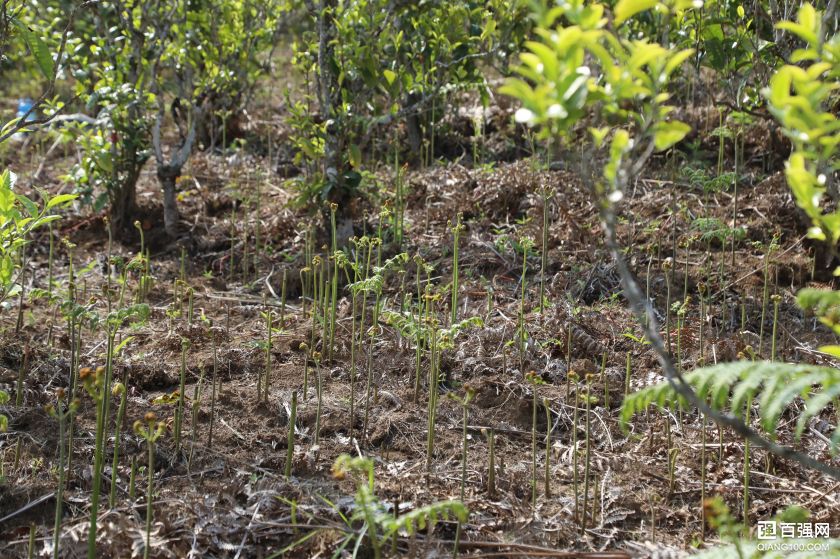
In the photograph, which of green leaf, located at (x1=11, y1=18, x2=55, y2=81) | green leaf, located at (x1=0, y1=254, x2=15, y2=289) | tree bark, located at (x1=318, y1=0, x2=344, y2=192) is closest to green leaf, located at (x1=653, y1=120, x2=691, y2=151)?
green leaf, located at (x1=0, y1=254, x2=15, y2=289)

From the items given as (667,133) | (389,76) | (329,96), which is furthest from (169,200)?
(667,133)

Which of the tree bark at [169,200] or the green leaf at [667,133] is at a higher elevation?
the tree bark at [169,200]

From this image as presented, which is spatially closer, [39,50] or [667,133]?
[667,133]

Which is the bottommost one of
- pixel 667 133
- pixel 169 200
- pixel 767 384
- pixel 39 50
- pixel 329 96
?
Result: pixel 767 384

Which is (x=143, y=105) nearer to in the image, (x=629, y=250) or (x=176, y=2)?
(x=176, y=2)

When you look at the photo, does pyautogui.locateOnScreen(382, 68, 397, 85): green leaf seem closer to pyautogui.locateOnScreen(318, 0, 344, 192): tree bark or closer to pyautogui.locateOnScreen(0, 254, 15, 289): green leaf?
pyautogui.locateOnScreen(318, 0, 344, 192): tree bark

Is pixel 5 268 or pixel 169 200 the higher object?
pixel 169 200

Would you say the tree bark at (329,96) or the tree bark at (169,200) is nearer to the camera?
the tree bark at (329,96)

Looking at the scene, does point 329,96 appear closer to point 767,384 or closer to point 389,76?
point 389,76

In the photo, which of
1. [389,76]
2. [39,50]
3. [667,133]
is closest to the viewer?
[667,133]

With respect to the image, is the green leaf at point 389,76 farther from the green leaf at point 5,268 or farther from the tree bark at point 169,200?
the green leaf at point 5,268

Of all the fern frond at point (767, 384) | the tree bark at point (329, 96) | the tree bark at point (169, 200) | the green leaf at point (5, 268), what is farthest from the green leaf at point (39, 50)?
the fern frond at point (767, 384)

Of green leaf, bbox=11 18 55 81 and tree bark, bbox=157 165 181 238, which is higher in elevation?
green leaf, bbox=11 18 55 81

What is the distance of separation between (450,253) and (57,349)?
243 centimetres
